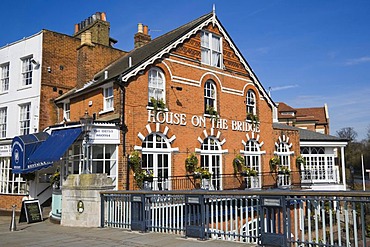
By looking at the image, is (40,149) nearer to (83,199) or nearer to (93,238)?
(83,199)

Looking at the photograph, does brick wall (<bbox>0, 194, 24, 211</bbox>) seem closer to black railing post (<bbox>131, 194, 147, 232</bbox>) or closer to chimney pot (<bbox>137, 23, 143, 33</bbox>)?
black railing post (<bbox>131, 194, 147, 232</bbox>)

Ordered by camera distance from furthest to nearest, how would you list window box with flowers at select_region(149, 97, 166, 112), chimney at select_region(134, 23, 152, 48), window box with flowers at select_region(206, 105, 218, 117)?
chimney at select_region(134, 23, 152, 48), window box with flowers at select_region(206, 105, 218, 117), window box with flowers at select_region(149, 97, 166, 112)

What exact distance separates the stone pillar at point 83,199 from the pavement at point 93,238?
390mm

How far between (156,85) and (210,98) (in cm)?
395

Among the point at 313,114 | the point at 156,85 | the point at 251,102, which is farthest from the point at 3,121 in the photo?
the point at 313,114

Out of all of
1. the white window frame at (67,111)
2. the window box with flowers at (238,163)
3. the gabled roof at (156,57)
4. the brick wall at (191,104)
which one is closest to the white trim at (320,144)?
the brick wall at (191,104)

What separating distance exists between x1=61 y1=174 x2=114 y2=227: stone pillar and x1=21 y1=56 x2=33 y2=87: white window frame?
11188mm

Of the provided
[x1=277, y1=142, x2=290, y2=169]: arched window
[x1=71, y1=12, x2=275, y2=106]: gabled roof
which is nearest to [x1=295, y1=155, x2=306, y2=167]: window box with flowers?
[x1=277, y1=142, x2=290, y2=169]: arched window

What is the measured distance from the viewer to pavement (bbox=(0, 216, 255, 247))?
Answer: 8.60 meters

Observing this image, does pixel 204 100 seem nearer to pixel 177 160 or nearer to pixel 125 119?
pixel 177 160

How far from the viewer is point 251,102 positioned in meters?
23.3

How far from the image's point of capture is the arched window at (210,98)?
65.7ft

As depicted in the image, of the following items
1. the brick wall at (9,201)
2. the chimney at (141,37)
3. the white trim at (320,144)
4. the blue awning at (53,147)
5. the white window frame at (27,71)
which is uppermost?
the chimney at (141,37)

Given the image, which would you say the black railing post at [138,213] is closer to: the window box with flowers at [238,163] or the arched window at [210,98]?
the arched window at [210,98]
